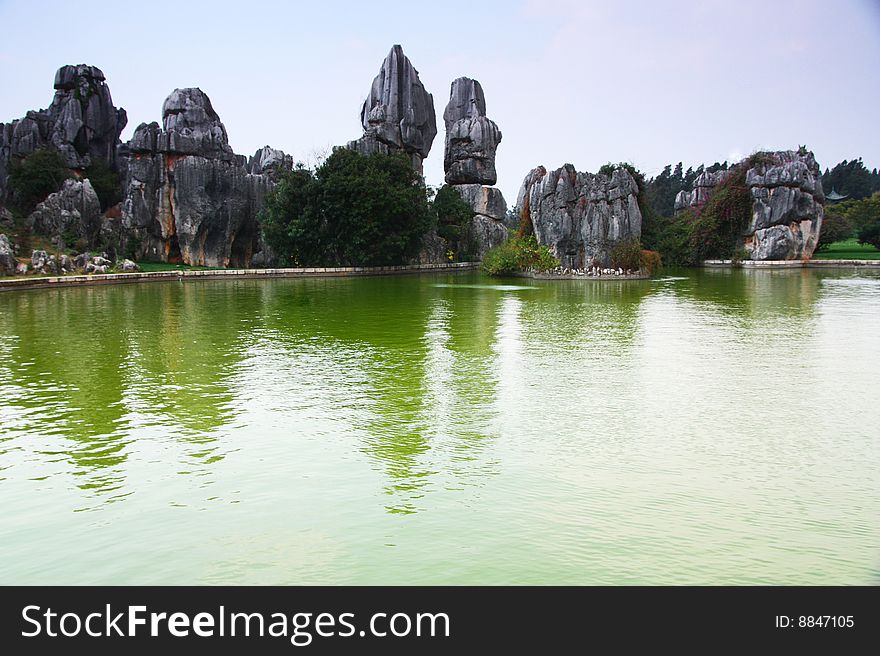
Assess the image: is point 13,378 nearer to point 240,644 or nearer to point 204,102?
point 240,644

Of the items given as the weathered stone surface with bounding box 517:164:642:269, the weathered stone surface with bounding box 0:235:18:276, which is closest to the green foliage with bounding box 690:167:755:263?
the weathered stone surface with bounding box 517:164:642:269

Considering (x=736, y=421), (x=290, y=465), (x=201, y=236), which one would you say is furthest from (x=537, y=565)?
(x=201, y=236)

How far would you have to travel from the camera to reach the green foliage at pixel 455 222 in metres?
53.6

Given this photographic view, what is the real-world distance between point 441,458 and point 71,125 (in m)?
49.0

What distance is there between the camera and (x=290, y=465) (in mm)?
6457

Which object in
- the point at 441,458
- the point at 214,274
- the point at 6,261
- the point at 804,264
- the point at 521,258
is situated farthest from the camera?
the point at 804,264

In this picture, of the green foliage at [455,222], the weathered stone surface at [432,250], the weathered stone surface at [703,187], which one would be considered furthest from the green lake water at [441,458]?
the weathered stone surface at [703,187]

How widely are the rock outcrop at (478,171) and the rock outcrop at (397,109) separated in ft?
11.5

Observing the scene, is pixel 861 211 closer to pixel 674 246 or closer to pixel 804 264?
pixel 804 264

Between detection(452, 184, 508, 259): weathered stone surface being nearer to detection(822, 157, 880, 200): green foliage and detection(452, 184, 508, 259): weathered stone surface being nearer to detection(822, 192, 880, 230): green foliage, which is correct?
detection(822, 192, 880, 230): green foliage

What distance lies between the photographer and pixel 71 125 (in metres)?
47.3

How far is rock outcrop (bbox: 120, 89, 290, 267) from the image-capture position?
4216cm

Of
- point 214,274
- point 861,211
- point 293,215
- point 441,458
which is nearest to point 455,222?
Answer: point 293,215

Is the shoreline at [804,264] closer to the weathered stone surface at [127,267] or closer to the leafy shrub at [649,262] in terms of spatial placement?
the leafy shrub at [649,262]
